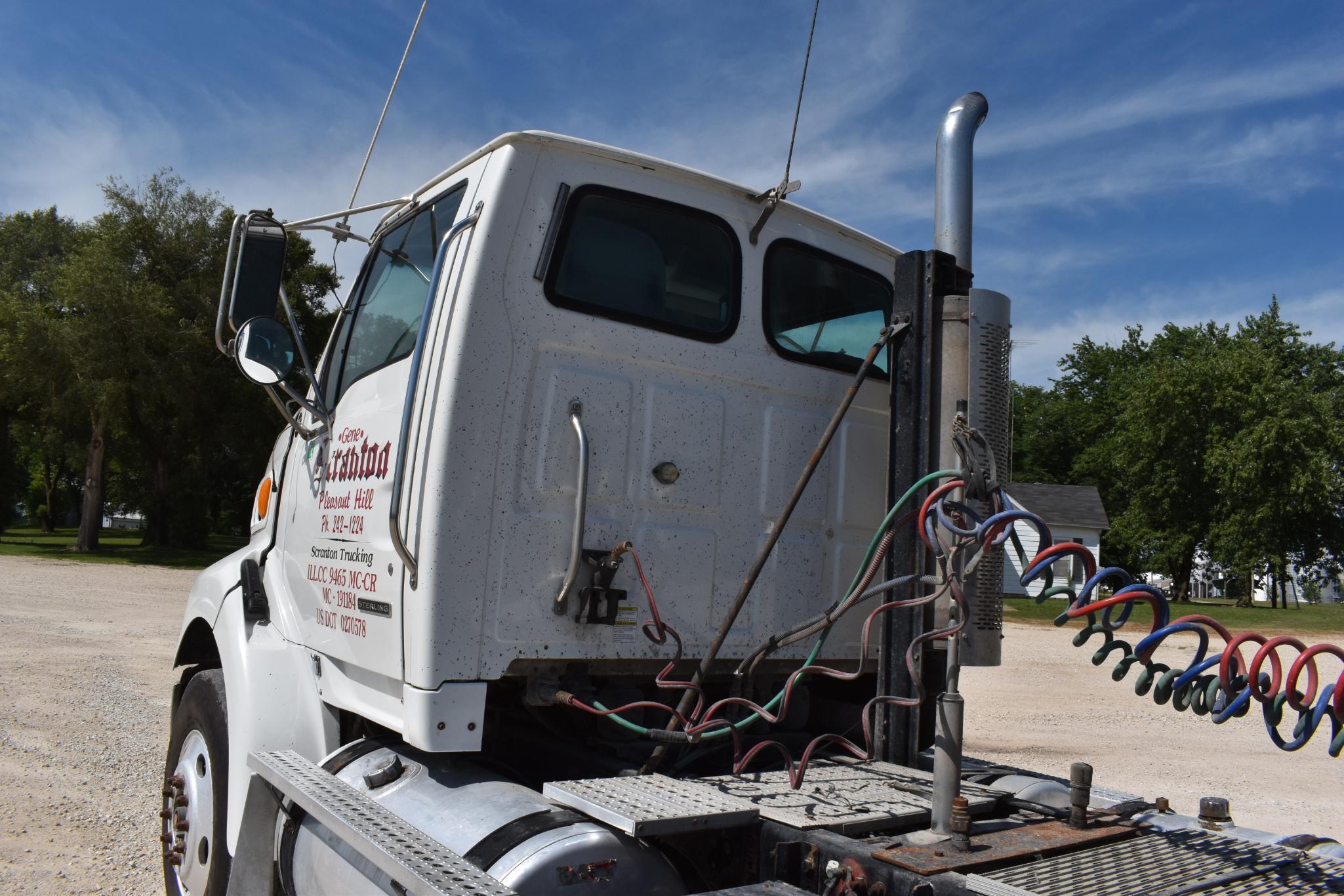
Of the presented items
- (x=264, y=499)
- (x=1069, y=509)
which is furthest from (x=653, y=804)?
(x=1069, y=509)

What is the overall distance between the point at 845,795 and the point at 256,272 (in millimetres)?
2568

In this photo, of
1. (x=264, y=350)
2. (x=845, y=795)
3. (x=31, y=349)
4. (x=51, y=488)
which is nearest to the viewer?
(x=845, y=795)

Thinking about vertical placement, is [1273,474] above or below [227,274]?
above

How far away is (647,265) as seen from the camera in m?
3.27

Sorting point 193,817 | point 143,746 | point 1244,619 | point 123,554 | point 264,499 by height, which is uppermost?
point 264,499

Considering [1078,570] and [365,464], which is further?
[365,464]

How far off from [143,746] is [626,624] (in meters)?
6.14

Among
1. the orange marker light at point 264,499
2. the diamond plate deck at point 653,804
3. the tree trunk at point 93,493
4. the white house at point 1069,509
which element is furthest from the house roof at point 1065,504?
the diamond plate deck at point 653,804

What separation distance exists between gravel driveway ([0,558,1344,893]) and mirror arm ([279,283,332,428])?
8.81 ft

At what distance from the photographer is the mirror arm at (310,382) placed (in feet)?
11.2

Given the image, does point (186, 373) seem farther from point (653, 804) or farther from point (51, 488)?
point (51, 488)

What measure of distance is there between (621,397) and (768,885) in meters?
1.49

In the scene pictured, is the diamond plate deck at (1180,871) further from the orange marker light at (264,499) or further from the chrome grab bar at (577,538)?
the orange marker light at (264,499)

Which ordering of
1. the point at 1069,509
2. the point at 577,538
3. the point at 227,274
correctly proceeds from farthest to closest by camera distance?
the point at 1069,509 < the point at 227,274 < the point at 577,538
